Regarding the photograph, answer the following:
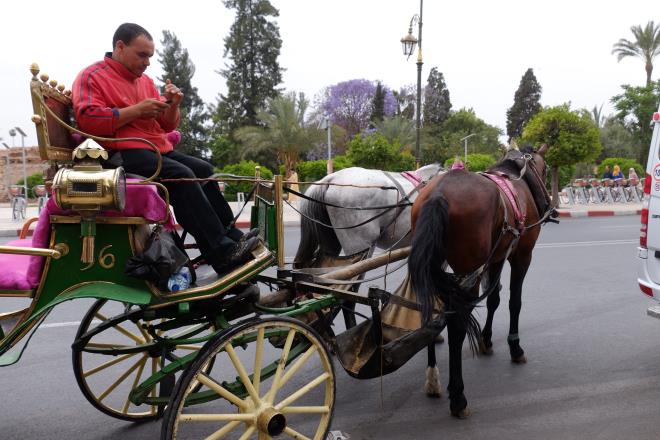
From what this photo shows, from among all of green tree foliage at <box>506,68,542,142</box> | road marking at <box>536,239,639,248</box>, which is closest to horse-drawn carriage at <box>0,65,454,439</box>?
road marking at <box>536,239,639,248</box>

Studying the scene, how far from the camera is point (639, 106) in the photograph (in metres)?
36.3

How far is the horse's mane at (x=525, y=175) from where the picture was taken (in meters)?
4.38

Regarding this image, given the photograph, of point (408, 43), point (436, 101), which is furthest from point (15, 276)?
point (436, 101)

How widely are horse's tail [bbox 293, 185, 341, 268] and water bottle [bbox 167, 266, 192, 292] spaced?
167 cm

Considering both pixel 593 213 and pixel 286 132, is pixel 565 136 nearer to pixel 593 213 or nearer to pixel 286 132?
pixel 593 213

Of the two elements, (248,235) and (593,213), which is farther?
(593,213)

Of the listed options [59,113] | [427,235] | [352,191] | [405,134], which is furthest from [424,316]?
[405,134]

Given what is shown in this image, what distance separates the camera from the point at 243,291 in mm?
2875

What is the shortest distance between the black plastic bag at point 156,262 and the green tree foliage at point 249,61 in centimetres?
3826

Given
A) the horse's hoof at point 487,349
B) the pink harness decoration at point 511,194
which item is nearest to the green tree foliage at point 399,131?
the horse's hoof at point 487,349

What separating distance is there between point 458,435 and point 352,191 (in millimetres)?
2278

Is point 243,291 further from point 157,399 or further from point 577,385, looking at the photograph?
point 577,385

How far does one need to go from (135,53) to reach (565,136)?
15.8m

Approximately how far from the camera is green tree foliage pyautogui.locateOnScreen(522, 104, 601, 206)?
53.2 ft
